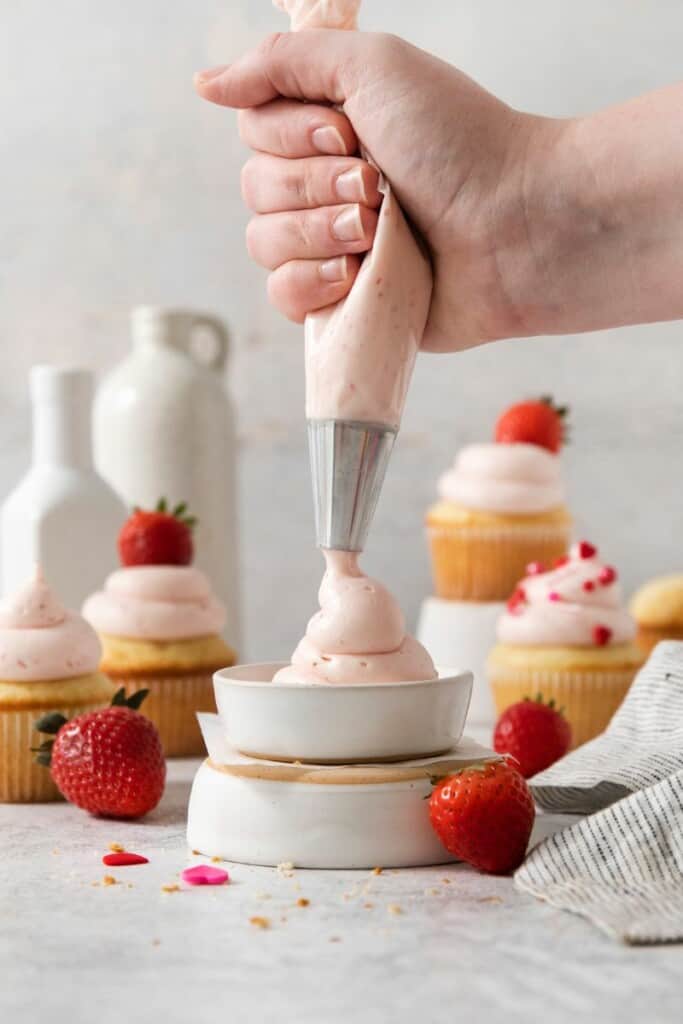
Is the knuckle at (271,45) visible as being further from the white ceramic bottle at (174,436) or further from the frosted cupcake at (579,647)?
the white ceramic bottle at (174,436)

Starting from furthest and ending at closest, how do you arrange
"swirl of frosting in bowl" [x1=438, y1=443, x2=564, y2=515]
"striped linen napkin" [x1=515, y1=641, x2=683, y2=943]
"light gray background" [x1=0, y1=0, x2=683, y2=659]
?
"light gray background" [x1=0, y1=0, x2=683, y2=659] < "swirl of frosting in bowl" [x1=438, y1=443, x2=564, y2=515] < "striped linen napkin" [x1=515, y1=641, x2=683, y2=943]

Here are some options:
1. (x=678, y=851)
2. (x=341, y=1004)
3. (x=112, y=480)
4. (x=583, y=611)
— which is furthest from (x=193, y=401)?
(x=341, y=1004)

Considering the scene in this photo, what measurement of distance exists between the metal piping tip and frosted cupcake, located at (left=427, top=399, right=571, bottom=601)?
0.99 metres

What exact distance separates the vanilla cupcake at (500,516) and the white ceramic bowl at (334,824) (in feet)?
3.35

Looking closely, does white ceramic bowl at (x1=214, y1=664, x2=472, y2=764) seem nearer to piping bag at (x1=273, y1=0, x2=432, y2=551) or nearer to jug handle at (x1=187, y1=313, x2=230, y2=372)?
piping bag at (x1=273, y1=0, x2=432, y2=551)

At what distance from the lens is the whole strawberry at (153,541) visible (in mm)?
1876

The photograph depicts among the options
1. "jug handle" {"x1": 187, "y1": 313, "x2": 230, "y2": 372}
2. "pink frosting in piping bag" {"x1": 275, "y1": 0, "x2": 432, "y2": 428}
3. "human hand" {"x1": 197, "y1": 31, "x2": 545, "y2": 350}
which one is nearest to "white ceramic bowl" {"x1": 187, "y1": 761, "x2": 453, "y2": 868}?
"pink frosting in piping bag" {"x1": 275, "y1": 0, "x2": 432, "y2": 428}

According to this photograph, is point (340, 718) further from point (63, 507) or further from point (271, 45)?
point (63, 507)

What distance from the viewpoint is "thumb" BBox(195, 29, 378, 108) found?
1.23m

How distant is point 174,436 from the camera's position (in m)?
2.29

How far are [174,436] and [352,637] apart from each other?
1112 mm

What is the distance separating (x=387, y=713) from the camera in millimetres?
1213

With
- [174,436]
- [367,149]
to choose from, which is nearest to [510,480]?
[174,436]

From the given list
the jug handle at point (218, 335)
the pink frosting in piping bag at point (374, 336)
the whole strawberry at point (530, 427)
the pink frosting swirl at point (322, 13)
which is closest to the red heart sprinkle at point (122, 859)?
the pink frosting in piping bag at point (374, 336)
